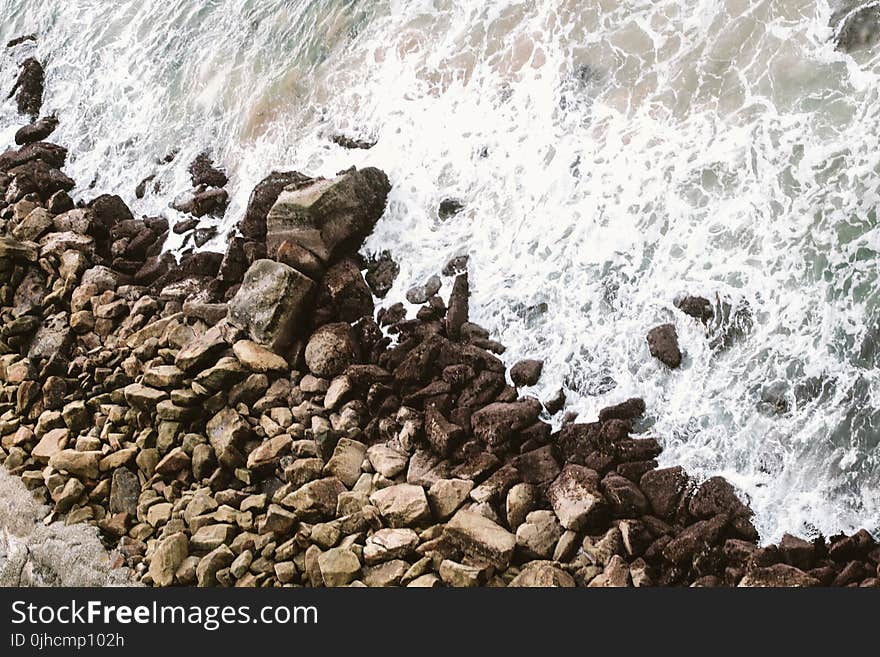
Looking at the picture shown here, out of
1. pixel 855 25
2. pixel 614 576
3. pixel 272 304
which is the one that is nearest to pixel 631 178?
pixel 855 25

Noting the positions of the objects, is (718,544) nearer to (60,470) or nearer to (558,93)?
(558,93)

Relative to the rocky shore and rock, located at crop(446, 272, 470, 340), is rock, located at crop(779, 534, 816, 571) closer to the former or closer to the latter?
the rocky shore

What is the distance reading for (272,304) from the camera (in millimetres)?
9141

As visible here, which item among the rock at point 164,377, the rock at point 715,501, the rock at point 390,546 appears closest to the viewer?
the rock at point 715,501

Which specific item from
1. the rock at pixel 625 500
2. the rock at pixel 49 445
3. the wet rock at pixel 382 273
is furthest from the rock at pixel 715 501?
the rock at pixel 49 445

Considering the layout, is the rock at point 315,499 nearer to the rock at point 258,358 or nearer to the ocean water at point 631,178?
the rock at point 258,358

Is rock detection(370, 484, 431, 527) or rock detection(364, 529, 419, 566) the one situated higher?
rock detection(370, 484, 431, 527)

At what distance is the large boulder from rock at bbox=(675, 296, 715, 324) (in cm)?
382

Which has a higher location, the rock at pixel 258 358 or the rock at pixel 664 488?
the rock at pixel 664 488

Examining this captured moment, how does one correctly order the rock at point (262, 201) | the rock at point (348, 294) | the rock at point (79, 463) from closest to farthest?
the rock at point (79, 463) < the rock at point (348, 294) < the rock at point (262, 201)

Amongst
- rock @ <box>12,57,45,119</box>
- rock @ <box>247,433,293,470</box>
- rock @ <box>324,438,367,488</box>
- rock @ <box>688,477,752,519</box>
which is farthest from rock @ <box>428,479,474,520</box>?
rock @ <box>12,57,45,119</box>

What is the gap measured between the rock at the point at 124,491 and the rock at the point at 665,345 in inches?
209

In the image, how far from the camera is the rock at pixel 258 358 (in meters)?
8.93

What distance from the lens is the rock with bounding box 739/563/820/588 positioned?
6.18 m
